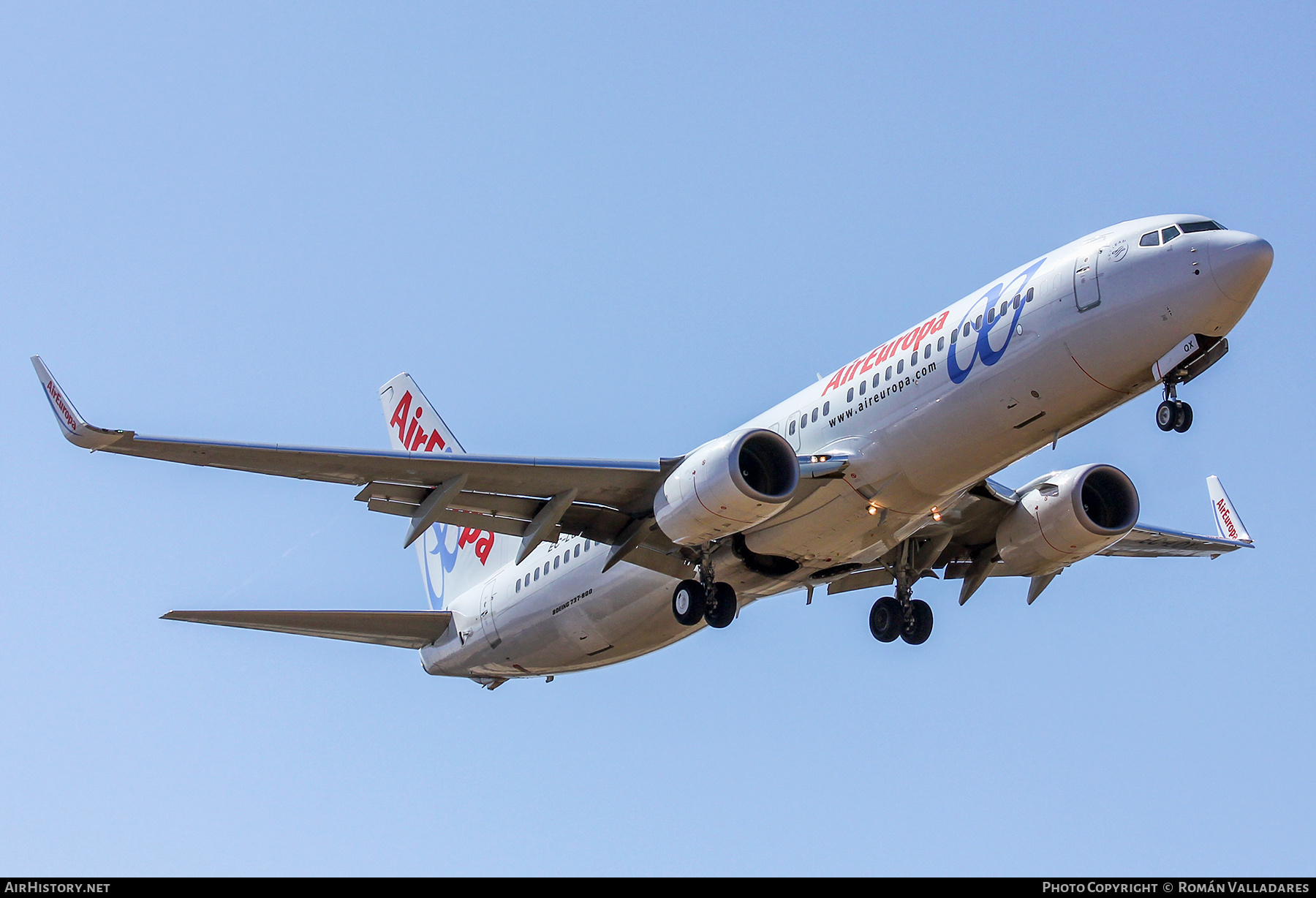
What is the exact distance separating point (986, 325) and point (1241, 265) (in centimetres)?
374

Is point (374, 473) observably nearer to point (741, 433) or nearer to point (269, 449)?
point (269, 449)

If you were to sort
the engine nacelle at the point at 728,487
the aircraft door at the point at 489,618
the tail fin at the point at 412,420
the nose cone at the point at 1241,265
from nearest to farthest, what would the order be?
the nose cone at the point at 1241,265, the engine nacelle at the point at 728,487, the aircraft door at the point at 489,618, the tail fin at the point at 412,420

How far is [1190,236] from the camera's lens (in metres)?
20.1

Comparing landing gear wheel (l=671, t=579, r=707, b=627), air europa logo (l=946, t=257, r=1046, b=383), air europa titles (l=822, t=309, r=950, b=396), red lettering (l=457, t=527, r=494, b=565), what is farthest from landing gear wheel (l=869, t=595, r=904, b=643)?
red lettering (l=457, t=527, r=494, b=565)

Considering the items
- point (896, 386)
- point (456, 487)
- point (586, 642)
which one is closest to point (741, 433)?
point (896, 386)

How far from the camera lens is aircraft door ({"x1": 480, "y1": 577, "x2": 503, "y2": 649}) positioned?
28734mm

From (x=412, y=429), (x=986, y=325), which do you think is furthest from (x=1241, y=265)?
(x=412, y=429)

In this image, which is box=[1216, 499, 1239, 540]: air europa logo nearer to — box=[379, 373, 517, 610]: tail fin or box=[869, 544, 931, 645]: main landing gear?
box=[869, 544, 931, 645]: main landing gear

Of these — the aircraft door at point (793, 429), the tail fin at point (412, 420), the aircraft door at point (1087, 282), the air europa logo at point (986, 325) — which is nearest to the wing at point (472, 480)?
the aircraft door at point (793, 429)

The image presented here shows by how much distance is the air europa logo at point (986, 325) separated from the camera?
69.5 ft

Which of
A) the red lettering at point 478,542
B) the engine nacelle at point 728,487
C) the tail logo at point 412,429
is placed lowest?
the engine nacelle at point 728,487

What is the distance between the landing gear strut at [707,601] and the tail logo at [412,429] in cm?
1200

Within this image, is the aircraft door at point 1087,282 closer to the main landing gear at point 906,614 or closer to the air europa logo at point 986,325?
the air europa logo at point 986,325

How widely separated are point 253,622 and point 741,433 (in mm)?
10557
